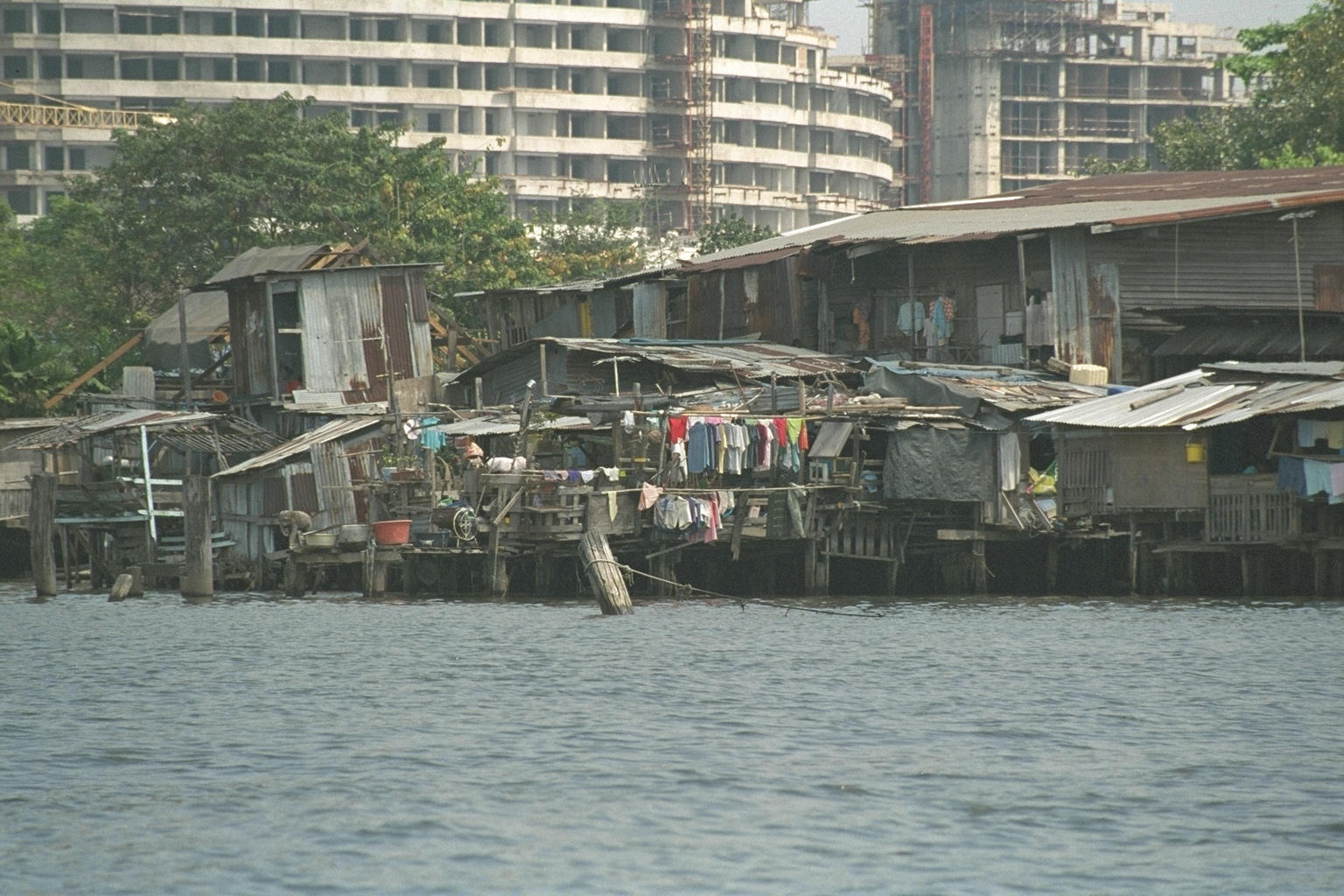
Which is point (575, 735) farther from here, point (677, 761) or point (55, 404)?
point (55, 404)

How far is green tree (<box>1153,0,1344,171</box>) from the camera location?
5741cm

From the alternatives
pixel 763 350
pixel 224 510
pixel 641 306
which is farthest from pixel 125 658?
pixel 641 306

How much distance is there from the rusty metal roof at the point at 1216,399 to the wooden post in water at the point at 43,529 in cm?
1887

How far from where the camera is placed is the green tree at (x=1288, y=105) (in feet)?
188

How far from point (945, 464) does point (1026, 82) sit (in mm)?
101106

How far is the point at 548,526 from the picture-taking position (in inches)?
1437

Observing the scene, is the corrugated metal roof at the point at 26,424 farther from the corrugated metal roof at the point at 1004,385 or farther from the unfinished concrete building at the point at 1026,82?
the unfinished concrete building at the point at 1026,82

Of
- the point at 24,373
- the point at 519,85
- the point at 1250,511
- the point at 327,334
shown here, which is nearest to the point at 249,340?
the point at 327,334

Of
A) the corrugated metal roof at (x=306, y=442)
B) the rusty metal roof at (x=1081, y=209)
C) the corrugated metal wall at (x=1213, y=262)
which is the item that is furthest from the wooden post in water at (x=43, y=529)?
the corrugated metal wall at (x=1213, y=262)

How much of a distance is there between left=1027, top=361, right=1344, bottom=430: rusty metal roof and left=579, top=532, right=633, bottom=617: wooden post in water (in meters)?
8.57

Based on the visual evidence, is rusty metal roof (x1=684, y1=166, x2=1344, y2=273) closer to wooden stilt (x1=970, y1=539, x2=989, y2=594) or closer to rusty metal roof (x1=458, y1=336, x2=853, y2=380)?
rusty metal roof (x1=458, y1=336, x2=853, y2=380)

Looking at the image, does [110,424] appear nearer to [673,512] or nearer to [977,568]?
[673,512]

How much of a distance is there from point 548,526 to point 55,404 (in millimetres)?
22930

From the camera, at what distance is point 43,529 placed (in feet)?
130
